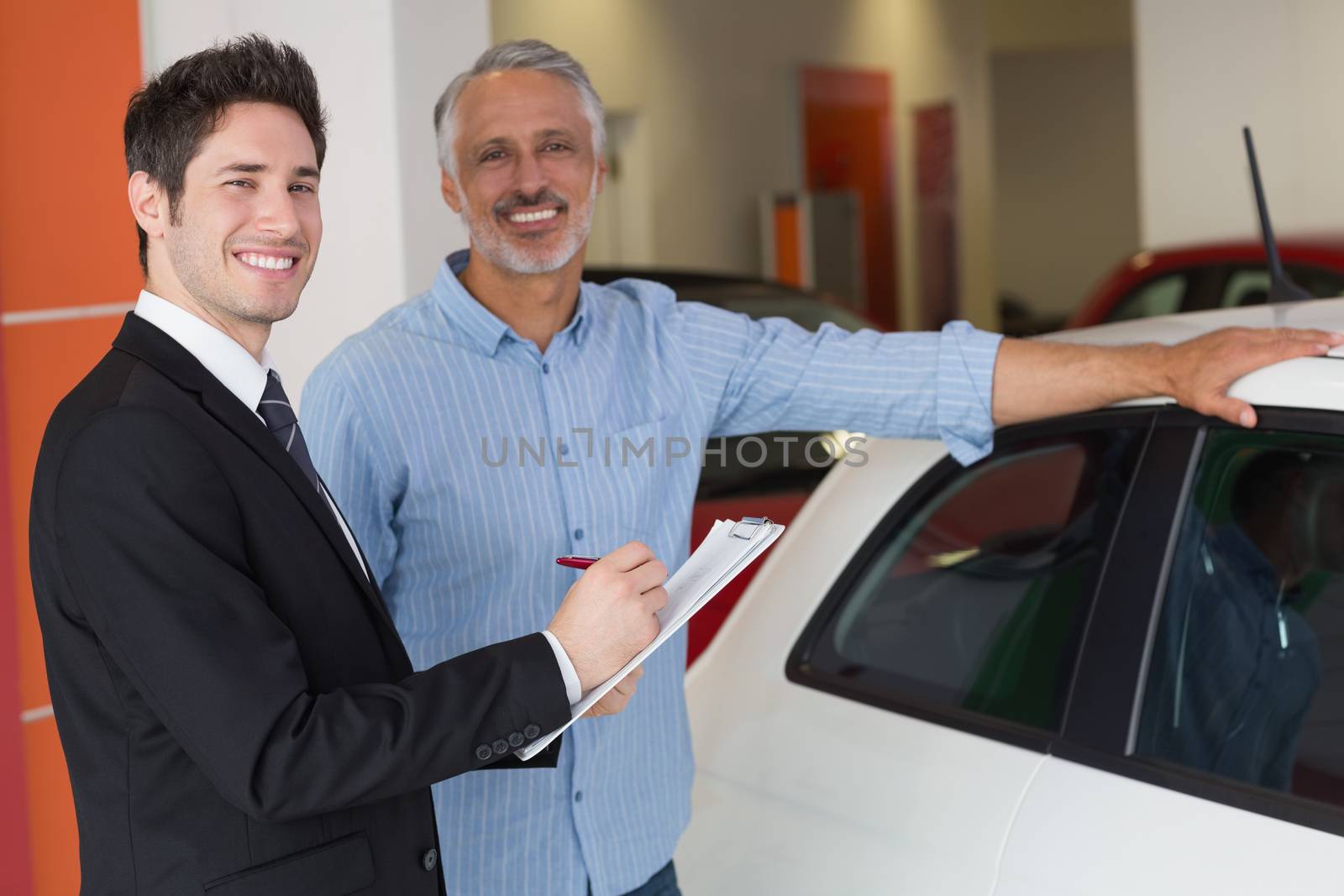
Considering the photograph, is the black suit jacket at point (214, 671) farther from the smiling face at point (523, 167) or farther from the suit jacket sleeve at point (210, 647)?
the smiling face at point (523, 167)

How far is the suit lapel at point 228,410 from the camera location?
130 centimetres

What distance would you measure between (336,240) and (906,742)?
1653 mm

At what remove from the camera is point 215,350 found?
1360 mm

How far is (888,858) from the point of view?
1.83 meters

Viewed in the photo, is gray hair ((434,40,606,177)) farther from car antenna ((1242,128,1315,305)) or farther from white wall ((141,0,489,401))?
car antenna ((1242,128,1315,305))

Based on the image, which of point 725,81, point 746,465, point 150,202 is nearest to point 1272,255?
point 150,202

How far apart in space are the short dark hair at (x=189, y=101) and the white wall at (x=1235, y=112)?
6228 millimetres

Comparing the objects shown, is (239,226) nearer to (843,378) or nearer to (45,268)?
(843,378)

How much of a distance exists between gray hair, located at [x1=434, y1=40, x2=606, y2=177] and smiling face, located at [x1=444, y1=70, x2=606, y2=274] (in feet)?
0.04

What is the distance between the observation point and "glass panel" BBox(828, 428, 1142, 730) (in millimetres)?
1813

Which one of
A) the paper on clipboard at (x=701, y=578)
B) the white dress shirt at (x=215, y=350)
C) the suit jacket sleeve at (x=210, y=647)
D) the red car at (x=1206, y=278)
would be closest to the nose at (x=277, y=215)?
the white dress shirt at (x=215, y=350)

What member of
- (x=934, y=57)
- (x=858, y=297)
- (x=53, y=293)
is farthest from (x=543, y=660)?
(x=934, y=57)
